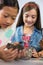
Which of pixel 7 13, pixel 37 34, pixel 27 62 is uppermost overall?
pixel 7 13

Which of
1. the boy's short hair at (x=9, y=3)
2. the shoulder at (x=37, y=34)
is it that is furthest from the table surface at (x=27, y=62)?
the boy's short hair at (x=9, y=3)

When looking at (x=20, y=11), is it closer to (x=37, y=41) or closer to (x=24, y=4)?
(x=24, y=4)

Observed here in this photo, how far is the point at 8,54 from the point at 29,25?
24 centimetres

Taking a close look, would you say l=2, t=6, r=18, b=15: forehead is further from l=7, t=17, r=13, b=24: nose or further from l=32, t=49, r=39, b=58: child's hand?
l=32, t=49, r=39, b=58: child's hand

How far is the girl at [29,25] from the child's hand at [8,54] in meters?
0.07

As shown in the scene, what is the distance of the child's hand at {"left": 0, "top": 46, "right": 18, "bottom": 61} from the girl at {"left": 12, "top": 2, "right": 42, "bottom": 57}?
7cm

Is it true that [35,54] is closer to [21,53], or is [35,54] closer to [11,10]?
[21,53]

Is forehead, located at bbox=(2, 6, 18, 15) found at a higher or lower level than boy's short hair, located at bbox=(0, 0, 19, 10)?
lower

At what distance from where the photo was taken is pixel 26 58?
963mm

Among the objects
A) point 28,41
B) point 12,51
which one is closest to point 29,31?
point 28,41

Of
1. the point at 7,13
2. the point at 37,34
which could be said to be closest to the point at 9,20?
the point at 7,13

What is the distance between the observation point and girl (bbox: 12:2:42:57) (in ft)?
3.24

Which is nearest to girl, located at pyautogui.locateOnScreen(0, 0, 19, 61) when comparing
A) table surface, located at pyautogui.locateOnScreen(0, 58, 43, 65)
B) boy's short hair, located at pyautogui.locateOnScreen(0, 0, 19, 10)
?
boy's short hair, located at pyautogui.locateOnScreen(0, 0, 19, 10)

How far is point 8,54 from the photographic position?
978mm
